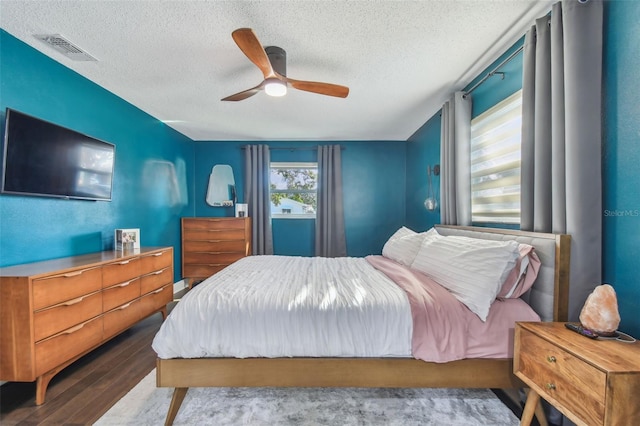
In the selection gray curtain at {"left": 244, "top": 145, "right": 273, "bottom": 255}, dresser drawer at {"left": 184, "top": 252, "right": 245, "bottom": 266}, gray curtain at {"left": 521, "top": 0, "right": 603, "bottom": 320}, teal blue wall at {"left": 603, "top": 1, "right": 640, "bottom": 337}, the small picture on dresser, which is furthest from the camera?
gray curtain at {"left": 244, "top": 145, "right": 273, "bottom": 255}

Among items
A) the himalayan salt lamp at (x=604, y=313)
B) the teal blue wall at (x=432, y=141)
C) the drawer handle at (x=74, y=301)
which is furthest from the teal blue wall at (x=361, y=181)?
the himalayan salt lamp at (x=604, y=313)

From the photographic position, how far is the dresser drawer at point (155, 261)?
2.58 meters

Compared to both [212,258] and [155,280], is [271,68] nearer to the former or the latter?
[155,280]

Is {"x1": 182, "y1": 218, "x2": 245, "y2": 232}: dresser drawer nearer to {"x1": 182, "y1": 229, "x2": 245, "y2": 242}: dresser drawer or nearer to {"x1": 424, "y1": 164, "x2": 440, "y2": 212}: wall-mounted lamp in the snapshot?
{"x1": 182, "y1": 229, "x2": 245, "y2": 242}: dresser drawer

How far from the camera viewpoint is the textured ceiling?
1666 mm

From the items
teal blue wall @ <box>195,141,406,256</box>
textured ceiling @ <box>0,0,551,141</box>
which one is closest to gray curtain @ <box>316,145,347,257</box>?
teal blue wall @ <box>195,141,406,256</box>

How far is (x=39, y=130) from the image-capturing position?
6.59 feet

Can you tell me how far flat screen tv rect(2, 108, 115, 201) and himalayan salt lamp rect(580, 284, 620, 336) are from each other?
133 inches

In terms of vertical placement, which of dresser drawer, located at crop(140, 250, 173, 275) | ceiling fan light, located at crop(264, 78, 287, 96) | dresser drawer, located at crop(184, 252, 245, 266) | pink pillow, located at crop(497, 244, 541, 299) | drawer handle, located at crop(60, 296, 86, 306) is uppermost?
ceiling fan light, located at crop(264, 78, 287, 96)

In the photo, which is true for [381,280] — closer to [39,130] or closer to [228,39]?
[228,39]

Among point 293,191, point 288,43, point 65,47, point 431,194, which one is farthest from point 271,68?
point 293,191

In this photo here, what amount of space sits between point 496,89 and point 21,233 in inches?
151

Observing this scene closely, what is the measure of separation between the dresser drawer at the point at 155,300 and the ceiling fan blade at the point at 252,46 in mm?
2321

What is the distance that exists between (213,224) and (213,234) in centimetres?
15
